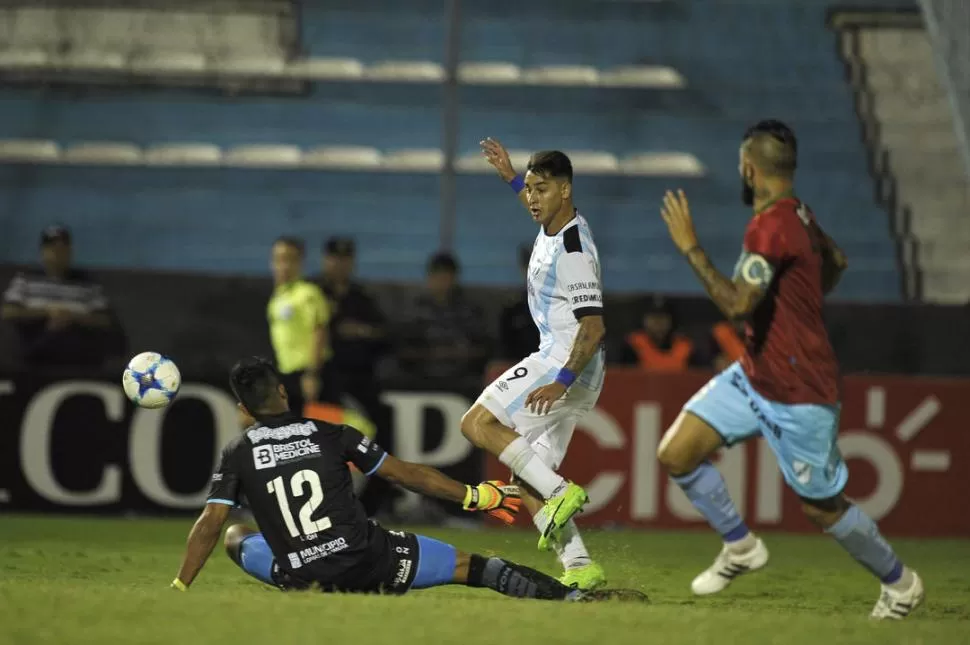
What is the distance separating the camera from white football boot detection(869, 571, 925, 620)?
24.0 ft

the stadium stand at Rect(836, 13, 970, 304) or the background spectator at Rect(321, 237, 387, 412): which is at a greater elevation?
the stadium stand at Rect(836, 13, 970, 304)

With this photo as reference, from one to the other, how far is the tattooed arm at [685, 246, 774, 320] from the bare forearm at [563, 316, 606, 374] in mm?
848

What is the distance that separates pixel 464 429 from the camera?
7.96 meters

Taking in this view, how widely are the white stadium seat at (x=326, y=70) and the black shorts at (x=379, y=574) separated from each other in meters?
9.13

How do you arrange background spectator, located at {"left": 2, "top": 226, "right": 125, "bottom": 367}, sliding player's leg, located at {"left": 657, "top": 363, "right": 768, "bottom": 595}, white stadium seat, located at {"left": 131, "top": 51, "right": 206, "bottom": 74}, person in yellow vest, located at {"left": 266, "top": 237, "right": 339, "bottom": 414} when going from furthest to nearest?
white stadium seat, located at {"left": 131, "top": 51, "right": 206, "bottom": 74} < background spectator, located at {"left": 2, "top": 226, "right": 125, "bottom": 367} < person in yellow vest, located at {"left": 266, "top": 237, "right": 339, "bottom": 414} < sliding player's leg, located at {"left": 657, "top": 363, "right": 768, "bottom": 595}

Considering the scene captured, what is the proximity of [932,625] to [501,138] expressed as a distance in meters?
10.1

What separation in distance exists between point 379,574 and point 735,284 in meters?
2.03

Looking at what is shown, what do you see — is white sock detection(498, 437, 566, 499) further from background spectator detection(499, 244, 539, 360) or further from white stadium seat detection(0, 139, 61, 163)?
white stadium seat detection(0, 139, 61, 163)

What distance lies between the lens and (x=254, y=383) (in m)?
7.13

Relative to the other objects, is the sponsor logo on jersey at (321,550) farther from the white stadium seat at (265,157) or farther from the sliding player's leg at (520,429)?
the white stadium seat at (265,157)

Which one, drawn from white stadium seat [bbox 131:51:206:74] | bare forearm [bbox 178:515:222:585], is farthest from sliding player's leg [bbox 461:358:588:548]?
white stadium seat [bbox 131:51:206:74]

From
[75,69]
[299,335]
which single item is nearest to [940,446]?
[299,335]

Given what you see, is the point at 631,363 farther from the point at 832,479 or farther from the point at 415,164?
the point at 832,479

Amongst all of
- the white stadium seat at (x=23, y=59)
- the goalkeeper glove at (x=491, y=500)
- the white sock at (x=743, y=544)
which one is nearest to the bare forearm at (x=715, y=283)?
the goalkeeper glove at (x=491, y=500)
